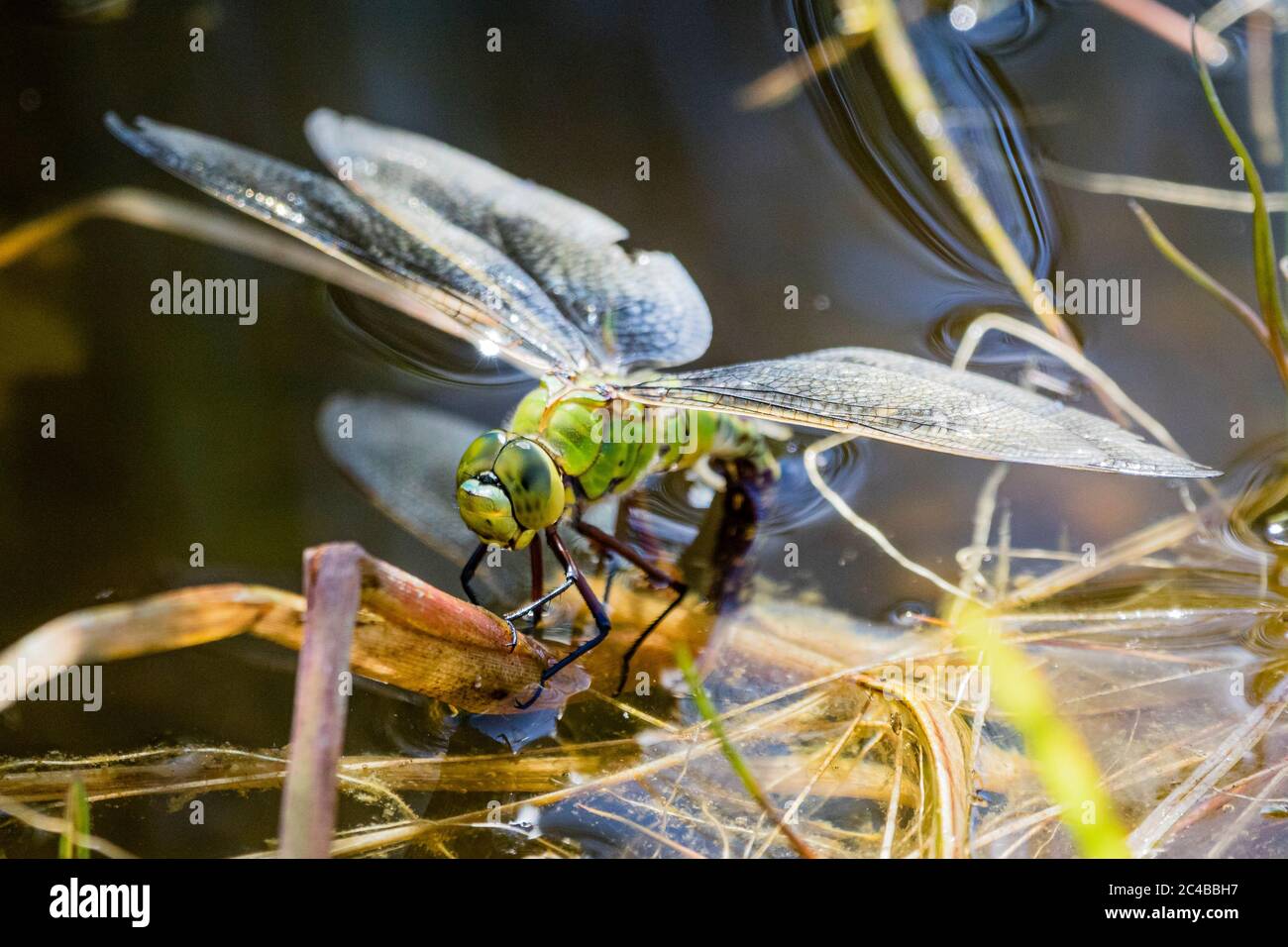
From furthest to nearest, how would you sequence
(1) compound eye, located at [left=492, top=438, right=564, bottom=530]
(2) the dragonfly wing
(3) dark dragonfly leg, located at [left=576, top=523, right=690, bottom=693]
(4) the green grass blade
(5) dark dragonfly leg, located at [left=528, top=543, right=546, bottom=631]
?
(2) the dragonfly wing < (5) dark dragonfly leg, located at [left=528, top=543, right=546, bottom=631] < (3) dark dragonfly leg, located at [left=576, top=523, right=690, bottom=693] < (1) compound eye, located at [left=492, top=438, right=564, bottom=530] < (4) the green grass blade

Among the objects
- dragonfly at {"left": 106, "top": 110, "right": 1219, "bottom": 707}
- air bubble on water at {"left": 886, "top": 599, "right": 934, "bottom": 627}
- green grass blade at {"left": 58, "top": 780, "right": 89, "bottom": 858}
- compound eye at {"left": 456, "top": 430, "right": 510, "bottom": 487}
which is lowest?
green grass blade at {"left": 58, "top": 780, "right": 89, "bottom": 858}

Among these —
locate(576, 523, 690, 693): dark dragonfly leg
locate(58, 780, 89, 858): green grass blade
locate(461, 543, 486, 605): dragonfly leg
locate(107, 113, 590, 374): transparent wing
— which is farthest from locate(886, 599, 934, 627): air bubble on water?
locate(58, 780, 89, 858): green grass blade

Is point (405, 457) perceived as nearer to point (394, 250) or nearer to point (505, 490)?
point (394, 250)

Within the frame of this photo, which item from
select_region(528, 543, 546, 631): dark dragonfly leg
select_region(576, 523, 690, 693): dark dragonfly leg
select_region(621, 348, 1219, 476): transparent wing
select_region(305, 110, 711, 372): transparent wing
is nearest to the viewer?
select_region(621, 348, 1219, 476): transparent wing

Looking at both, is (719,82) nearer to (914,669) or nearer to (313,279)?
(313,279)

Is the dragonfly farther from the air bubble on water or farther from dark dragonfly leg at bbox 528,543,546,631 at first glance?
the air bubble on water

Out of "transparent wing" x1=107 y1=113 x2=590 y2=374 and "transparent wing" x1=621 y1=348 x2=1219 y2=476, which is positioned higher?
"transparent wing" x1=107 y1=113 x2=590 y2=374
